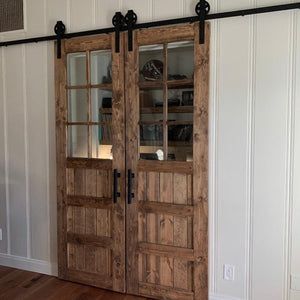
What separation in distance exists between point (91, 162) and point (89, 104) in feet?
1.71

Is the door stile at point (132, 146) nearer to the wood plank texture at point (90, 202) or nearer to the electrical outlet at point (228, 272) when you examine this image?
the wood plank texture at point (90, 202)

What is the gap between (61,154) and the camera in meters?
2.84

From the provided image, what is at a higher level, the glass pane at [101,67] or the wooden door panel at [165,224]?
the glass pane at [101,67]

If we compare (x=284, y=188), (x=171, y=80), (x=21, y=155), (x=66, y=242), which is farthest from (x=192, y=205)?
(x=21, y=155)

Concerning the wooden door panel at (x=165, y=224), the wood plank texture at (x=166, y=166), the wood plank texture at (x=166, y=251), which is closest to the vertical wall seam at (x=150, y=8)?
the wood plank texture at (x=166, y=166)

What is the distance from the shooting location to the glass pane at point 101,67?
2715 mm

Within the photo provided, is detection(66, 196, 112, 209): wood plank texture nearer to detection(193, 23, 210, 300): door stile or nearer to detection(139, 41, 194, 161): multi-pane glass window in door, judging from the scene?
detection(139, 41, 194, 161): multi-pane glass window in door

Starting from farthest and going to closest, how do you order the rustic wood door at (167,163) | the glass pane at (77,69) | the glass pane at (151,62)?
the glass pane at (77,69), the glass pane at (151,62), the rustic wood door at (167,163)

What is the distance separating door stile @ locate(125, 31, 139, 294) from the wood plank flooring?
0.26 metres

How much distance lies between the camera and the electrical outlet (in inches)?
95.7

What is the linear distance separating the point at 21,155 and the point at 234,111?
6.88 feet

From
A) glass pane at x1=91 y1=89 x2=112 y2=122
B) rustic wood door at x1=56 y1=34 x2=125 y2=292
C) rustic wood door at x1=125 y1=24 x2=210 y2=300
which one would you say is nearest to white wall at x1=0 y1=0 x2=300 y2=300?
rustic wood door at x1=125 y1=24 x2=210 y2=300

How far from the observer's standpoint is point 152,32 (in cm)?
250

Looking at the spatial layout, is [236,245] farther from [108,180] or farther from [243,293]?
[108,180]
